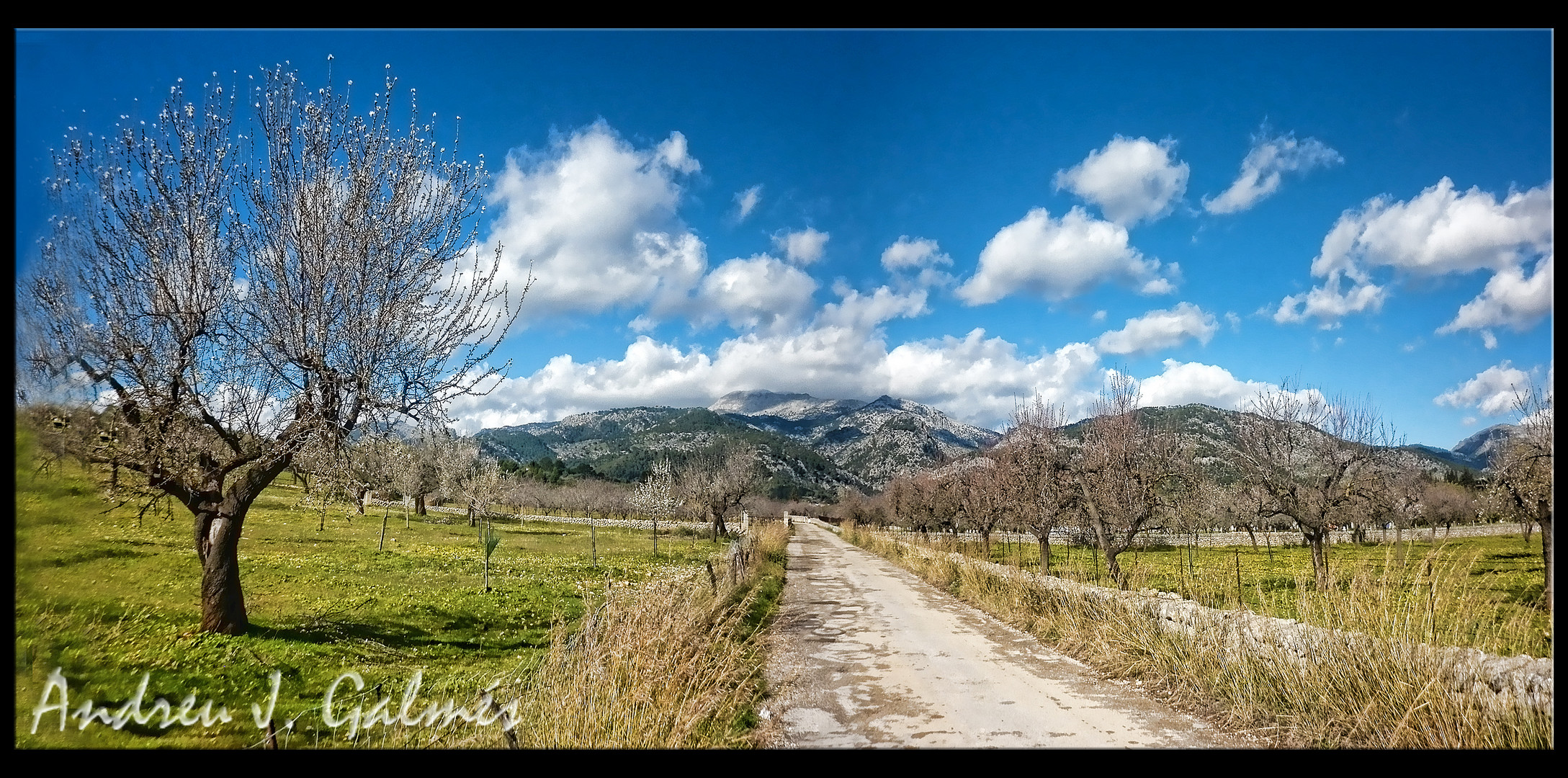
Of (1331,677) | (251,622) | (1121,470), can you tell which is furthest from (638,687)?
(1121,470)

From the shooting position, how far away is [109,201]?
6.64 meters

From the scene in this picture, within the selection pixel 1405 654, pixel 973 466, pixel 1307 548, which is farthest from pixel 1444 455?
pixel 1405 654

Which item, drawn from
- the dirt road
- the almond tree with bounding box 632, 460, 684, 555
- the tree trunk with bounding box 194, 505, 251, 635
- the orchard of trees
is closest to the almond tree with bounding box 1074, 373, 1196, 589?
the orchard of trees

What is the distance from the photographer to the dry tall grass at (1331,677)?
449cm

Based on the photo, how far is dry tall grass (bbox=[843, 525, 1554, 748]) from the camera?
4492mm

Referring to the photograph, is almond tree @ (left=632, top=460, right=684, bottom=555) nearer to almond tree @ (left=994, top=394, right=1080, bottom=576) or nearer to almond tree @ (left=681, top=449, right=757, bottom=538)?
almond tree @ (left=681, top=449, right=757, bottom=538)

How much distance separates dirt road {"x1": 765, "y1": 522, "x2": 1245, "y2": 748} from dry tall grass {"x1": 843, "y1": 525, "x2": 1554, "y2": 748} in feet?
1.44

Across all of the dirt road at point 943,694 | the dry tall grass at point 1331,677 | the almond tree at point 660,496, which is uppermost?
the dry tall grass at point 1331,677

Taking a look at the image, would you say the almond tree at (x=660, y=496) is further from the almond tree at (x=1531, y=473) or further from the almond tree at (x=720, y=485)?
the almond tree at (x=1531, y=473)

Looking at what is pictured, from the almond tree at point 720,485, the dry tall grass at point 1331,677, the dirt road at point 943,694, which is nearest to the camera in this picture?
the dry tall grass at point 1331,677

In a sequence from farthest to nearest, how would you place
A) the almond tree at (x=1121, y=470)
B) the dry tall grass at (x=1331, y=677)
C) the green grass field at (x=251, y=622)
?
the almond tree at (x=1121, y=470), the dry tall grass at (x=1331, y=677), the green grass field at (x=251, y=622)

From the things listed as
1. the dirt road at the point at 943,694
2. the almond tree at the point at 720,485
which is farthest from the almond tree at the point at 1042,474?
the almond tree at the point at 720,485

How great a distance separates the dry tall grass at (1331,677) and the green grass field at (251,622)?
5724mm

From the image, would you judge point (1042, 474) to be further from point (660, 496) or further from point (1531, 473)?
point (660, 496)
